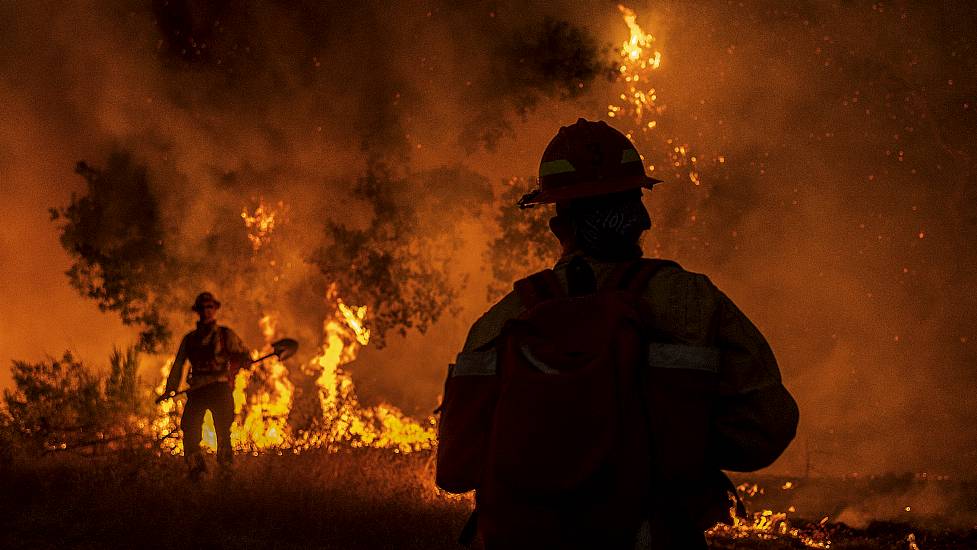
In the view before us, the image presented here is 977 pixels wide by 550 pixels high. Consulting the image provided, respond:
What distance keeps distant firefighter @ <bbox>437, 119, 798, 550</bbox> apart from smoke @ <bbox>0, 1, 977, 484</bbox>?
1109 centimetres

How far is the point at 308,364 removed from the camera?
15789 millimetres

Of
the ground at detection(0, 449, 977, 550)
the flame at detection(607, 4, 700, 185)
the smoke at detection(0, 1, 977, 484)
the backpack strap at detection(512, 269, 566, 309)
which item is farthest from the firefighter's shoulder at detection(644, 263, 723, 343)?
the flame at detection(607, 4, 700, 185)

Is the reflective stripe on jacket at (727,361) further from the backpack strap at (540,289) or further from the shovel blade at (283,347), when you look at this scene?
the shovel blade at (283,347)

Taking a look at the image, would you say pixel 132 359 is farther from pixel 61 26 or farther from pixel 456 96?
pixel 61 26

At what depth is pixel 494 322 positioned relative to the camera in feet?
8.45

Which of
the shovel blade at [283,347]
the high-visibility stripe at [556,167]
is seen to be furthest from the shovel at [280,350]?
the high-visibility stripe at [556,167]

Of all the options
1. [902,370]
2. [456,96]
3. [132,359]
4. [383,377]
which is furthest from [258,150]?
[902,370]

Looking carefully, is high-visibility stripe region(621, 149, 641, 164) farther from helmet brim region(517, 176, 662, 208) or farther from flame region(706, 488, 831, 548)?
flame region(706, 488, 831, 548)

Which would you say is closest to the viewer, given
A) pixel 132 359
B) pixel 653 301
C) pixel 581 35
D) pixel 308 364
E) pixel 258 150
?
pixel 653 301

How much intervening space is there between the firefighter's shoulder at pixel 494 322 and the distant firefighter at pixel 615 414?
0.06 m

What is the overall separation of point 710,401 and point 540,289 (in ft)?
1.52

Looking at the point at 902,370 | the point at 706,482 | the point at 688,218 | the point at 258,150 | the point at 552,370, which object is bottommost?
the point at 706,482

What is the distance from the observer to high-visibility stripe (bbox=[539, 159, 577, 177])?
267cm

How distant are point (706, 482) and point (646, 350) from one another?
0.31 m
